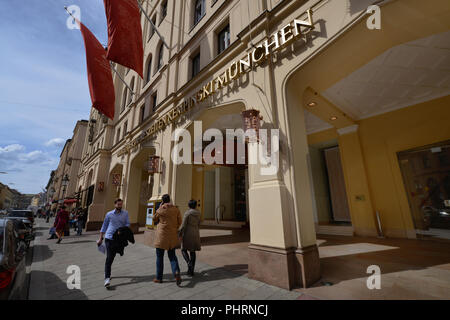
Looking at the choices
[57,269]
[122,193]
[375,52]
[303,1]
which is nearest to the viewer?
[375,52]

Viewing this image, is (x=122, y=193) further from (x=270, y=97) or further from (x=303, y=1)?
(x=303, y=1)

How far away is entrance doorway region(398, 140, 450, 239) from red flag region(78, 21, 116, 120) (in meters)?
15.1

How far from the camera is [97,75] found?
10.8 meters

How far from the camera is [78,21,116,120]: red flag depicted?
10461 millimetres

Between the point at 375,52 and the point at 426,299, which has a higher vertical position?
the point at 375,52

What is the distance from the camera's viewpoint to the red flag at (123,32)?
8.26 metres

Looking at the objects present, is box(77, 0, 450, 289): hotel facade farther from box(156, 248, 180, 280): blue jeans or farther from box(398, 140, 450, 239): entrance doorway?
box(156, 248, 180, 280): blue jeans

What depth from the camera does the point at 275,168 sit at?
15.1 feet

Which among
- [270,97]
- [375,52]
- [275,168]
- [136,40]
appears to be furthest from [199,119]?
[375,52]

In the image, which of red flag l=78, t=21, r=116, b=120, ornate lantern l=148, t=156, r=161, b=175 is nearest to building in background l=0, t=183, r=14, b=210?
red flag l=78, t=21, r=116, b=120

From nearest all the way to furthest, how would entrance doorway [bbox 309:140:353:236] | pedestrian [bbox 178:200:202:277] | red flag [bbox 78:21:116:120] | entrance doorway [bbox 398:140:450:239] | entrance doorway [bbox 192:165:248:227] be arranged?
pedestrian [bbox 178:200:202:277] → entrance doorway [bbox 398:140:450:239] → red flag [bbox 78:21:116:120] → entrance doorway [bbox 309:140:353:236] → entrance doorway [bbox 192:165:248:227]

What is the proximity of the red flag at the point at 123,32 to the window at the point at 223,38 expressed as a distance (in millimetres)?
3552

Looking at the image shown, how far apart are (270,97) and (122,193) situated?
40.8 feet

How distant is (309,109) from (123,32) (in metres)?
8.63
